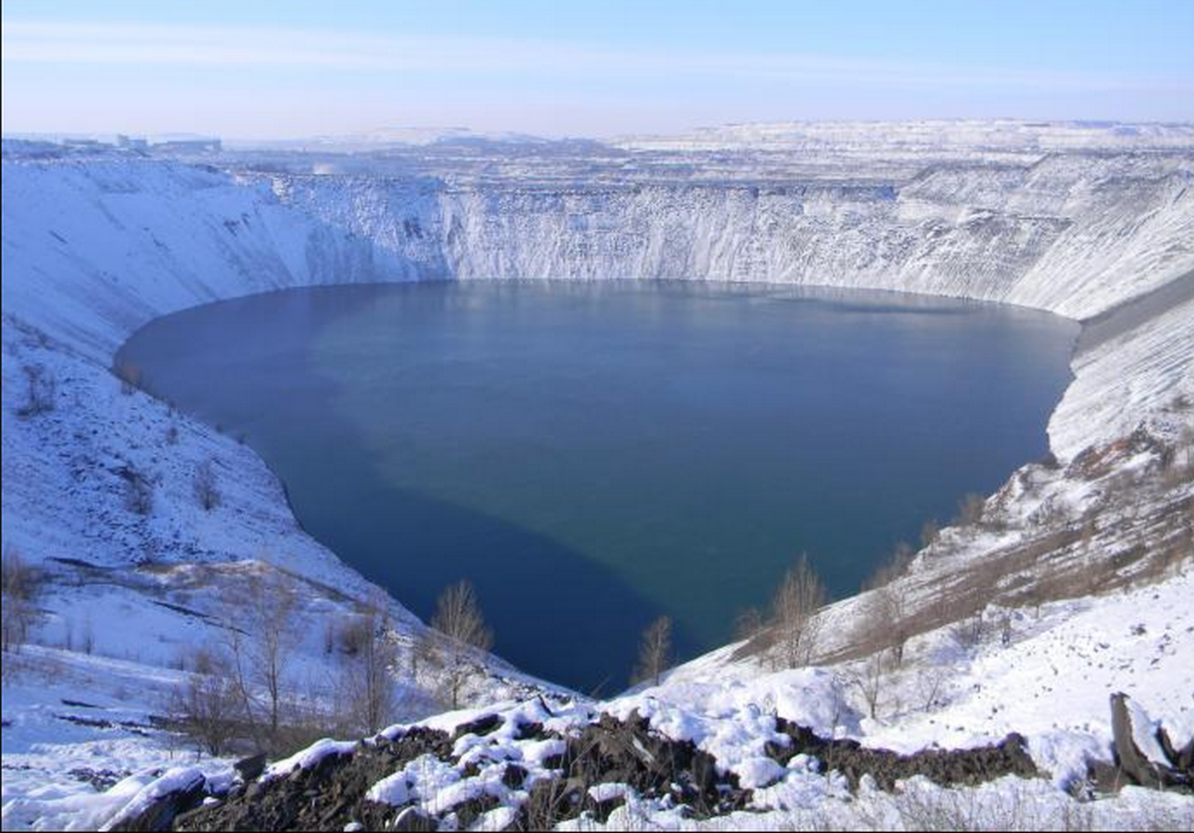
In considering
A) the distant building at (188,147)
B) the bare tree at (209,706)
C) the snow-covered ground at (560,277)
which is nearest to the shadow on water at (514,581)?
the snow-covered ground at (560,277)

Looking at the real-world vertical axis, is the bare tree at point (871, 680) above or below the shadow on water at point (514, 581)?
above

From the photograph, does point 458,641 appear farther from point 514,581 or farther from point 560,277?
point 560,277

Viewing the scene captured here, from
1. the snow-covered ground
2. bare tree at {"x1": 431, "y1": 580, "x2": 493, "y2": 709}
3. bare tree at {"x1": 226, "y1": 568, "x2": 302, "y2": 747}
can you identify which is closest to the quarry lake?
bare tree at {"x1": 431, "y1": 580, "x2": 493, "y2": 709}

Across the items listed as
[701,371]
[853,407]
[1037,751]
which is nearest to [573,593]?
[1037,751]

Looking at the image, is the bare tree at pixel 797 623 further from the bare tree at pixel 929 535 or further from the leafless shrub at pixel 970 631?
the bare tree at pixel 929 535

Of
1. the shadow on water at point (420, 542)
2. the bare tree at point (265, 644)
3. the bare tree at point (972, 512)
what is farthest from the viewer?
the bare tree at point (972, 512)

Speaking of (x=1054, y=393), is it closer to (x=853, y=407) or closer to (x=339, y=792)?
(x=853, y=407)

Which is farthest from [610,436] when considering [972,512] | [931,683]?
[931,683]
